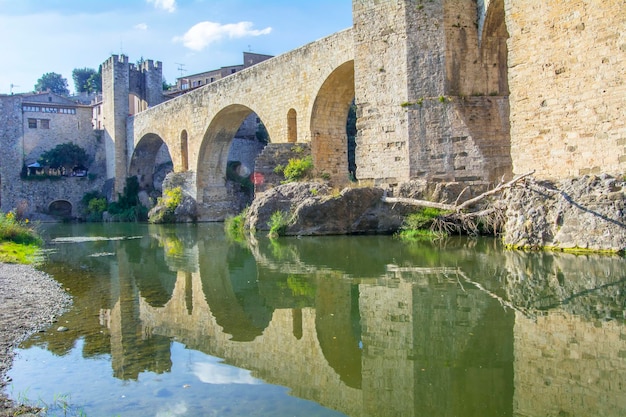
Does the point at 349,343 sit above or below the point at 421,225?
below

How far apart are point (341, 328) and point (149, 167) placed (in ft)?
90.5

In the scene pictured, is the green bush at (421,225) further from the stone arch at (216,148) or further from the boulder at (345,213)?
the stone arch at (216,148)

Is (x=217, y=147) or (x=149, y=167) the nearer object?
(x=217, y=147)

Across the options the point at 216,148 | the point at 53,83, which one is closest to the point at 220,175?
the point at 216,148

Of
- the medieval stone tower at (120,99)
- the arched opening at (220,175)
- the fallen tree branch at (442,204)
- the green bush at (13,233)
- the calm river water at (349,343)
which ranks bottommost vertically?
the calm river water at (349,343)

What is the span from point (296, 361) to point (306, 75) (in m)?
13.0

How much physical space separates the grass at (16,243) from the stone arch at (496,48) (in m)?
9.03

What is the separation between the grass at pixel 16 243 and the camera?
9398 millimetres

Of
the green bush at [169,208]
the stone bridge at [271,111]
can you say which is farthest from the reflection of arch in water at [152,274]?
the green bush at [169,208]

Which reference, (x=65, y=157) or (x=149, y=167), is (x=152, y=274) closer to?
(x=149, y=167)

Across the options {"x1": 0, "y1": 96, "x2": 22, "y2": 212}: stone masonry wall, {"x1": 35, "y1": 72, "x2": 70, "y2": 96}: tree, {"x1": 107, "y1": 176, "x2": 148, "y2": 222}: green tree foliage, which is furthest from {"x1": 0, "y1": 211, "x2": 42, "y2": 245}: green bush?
{"x1": 35, "y1": 72, "x2": 70, "y2": 96}: tree

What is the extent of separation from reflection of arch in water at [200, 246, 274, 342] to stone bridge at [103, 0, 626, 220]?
4507 mm

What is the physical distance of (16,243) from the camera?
38.2ft

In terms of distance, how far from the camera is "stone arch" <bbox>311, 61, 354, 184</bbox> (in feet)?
51.4
